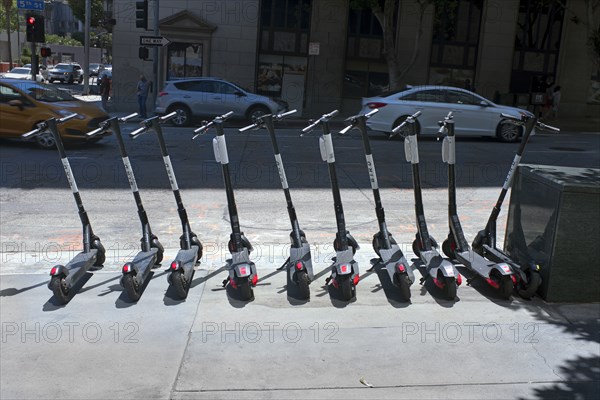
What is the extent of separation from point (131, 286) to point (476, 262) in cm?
316

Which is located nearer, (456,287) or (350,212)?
(456,287)

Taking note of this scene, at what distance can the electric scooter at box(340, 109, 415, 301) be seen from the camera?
5.73 metres

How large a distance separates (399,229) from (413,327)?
3.67 m

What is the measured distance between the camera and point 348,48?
28062mm

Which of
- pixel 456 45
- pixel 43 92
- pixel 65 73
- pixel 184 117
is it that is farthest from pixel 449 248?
pixel 65 73

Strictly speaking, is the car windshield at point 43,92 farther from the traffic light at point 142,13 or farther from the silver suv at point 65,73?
the silver suv at point 65,73

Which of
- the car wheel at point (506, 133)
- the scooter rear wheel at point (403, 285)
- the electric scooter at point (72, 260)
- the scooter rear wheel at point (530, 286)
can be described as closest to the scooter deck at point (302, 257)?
the scooter rear wheel at point (403, 285)

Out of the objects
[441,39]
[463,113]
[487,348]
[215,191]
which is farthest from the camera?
[441,39]

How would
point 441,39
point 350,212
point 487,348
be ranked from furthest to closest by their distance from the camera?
point 441,39, point 350,212, point 487,348

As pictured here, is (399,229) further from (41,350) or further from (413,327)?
(41,350)

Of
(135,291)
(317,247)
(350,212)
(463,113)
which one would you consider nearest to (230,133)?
(463,113)

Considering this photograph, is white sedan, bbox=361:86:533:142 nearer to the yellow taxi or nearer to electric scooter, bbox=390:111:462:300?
the yellow taxi

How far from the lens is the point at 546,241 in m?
5.78

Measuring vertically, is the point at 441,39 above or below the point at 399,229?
above
